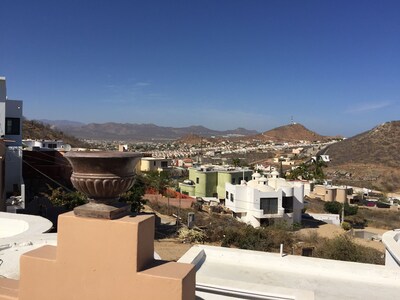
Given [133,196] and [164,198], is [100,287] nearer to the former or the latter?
[133,196]

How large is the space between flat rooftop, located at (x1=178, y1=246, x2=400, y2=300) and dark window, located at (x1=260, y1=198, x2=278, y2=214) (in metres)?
20.8

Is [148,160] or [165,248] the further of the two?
[148,160]

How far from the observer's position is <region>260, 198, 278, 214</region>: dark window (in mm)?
26717

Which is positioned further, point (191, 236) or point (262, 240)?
point (191, 236)

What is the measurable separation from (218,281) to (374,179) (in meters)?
58.7

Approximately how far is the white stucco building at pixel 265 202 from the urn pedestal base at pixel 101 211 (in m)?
24.5

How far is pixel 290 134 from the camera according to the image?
15712 centimetres

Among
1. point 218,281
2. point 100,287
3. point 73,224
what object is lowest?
point 218,281

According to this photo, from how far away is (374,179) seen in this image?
Result: 56.3 m

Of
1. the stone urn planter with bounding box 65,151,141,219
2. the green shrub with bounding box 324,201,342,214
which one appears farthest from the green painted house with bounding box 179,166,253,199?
the stone urn planter with bounding box 65,151,141,219

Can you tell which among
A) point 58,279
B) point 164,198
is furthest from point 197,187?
point 58,279

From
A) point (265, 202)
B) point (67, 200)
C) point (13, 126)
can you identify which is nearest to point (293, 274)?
point (67, 200)

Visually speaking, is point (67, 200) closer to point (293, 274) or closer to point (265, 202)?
point (265, 202)

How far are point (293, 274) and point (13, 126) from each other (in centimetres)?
1924
